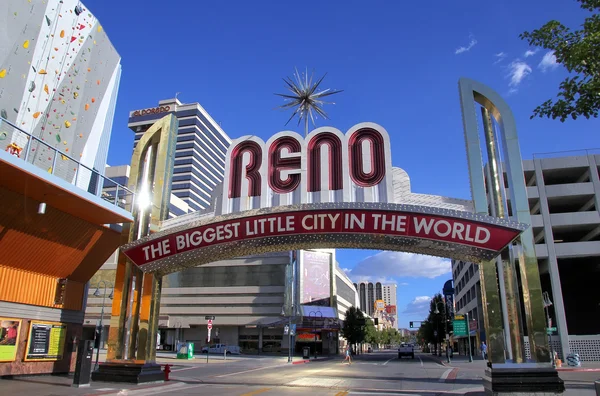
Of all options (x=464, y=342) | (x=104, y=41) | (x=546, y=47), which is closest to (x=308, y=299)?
(x=464, y=342)

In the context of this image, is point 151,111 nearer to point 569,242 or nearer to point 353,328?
point 353,328

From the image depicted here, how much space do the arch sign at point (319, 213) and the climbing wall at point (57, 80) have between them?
5.22 metres

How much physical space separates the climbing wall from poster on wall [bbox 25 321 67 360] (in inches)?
235

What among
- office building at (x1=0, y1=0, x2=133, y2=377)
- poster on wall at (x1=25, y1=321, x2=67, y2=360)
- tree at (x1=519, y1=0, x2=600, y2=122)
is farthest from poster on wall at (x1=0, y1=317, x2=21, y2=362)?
tree at (x1=519, y1=0, x2=600, y2=122)

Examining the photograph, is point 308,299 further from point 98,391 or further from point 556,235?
point 98,391

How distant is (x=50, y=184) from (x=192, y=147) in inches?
5453

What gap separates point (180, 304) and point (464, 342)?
52.7 m

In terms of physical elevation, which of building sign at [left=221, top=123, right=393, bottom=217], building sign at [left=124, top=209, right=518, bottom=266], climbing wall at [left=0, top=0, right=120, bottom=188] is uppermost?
climbing wall at [left=0, top=0, right=120, bottom=188]

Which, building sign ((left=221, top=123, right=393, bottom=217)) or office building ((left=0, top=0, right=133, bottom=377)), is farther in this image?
building sign ((left=221, top=123, right=393, bottom=217))

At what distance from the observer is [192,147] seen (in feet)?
486

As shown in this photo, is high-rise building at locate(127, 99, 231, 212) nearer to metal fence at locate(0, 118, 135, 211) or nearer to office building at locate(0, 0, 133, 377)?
office building at locate(0, 0, 133, 377)

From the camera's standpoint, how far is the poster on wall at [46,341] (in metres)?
17.0

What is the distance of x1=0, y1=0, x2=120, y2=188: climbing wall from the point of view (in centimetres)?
1579

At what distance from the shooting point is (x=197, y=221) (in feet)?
51.9
